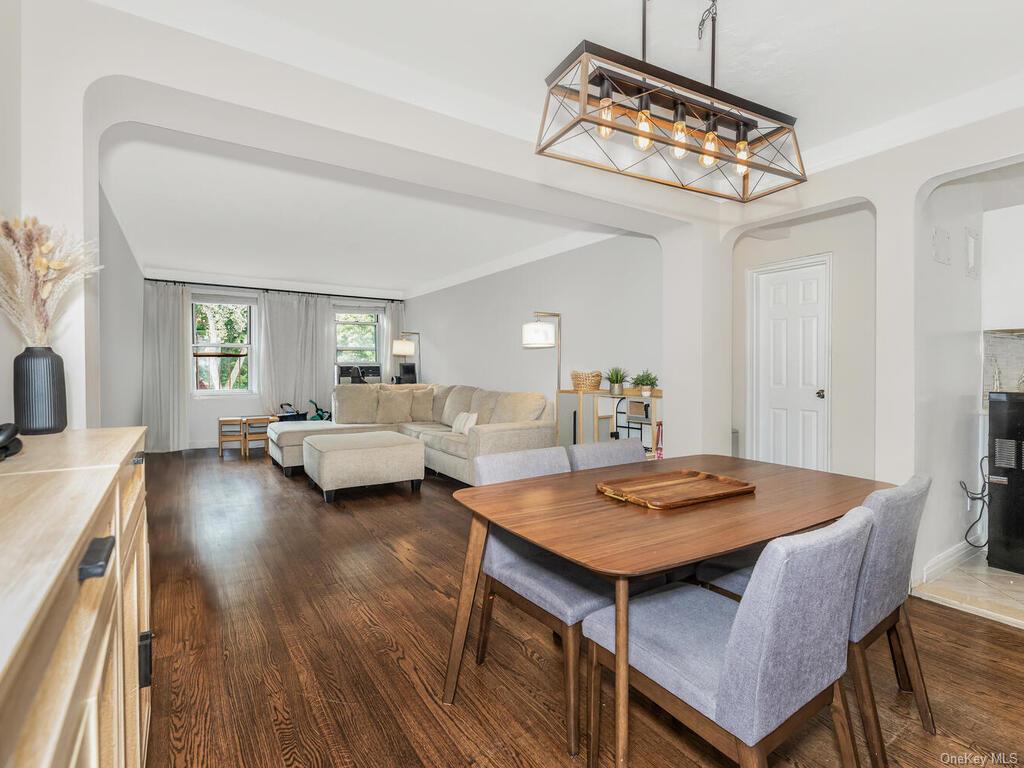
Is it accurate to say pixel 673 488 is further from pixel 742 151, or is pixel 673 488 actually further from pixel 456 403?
pixel 456 403

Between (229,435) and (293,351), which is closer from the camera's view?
(229,435)

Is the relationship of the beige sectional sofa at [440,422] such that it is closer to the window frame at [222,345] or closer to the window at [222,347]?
the window frame at [222,345]

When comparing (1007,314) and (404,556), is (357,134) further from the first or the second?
(1007,314)

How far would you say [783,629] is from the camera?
1079mm

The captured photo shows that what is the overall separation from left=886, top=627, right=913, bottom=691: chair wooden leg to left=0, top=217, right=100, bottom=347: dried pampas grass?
2.91 metres

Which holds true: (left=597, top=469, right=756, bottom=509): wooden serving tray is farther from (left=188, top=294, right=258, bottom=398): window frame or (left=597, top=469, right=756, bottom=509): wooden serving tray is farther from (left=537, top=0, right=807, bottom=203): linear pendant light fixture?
(left=188, top=294, right=258, bottom=398): window frame

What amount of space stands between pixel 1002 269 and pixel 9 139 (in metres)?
5.17

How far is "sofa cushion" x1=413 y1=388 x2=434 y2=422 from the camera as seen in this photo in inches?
276

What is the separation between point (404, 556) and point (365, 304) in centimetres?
624

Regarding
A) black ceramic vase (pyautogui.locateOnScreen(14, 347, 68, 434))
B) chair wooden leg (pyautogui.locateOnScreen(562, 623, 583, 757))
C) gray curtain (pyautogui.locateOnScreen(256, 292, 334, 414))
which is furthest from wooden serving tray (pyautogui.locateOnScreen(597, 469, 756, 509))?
gray curtain (pyautogui.locateOnScreen(256, 292, 334, 414))

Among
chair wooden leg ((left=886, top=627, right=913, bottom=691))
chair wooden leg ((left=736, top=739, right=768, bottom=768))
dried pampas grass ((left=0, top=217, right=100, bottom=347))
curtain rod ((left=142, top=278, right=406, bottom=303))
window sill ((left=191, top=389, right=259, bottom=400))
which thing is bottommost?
chair wooden leg ((left=886, top=627, right=913, bottom=691))

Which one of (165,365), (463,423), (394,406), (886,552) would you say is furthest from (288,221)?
(886,552)

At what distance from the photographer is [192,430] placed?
24.6 ft

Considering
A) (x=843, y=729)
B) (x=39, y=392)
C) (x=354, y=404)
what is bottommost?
(x=843, y=729)
